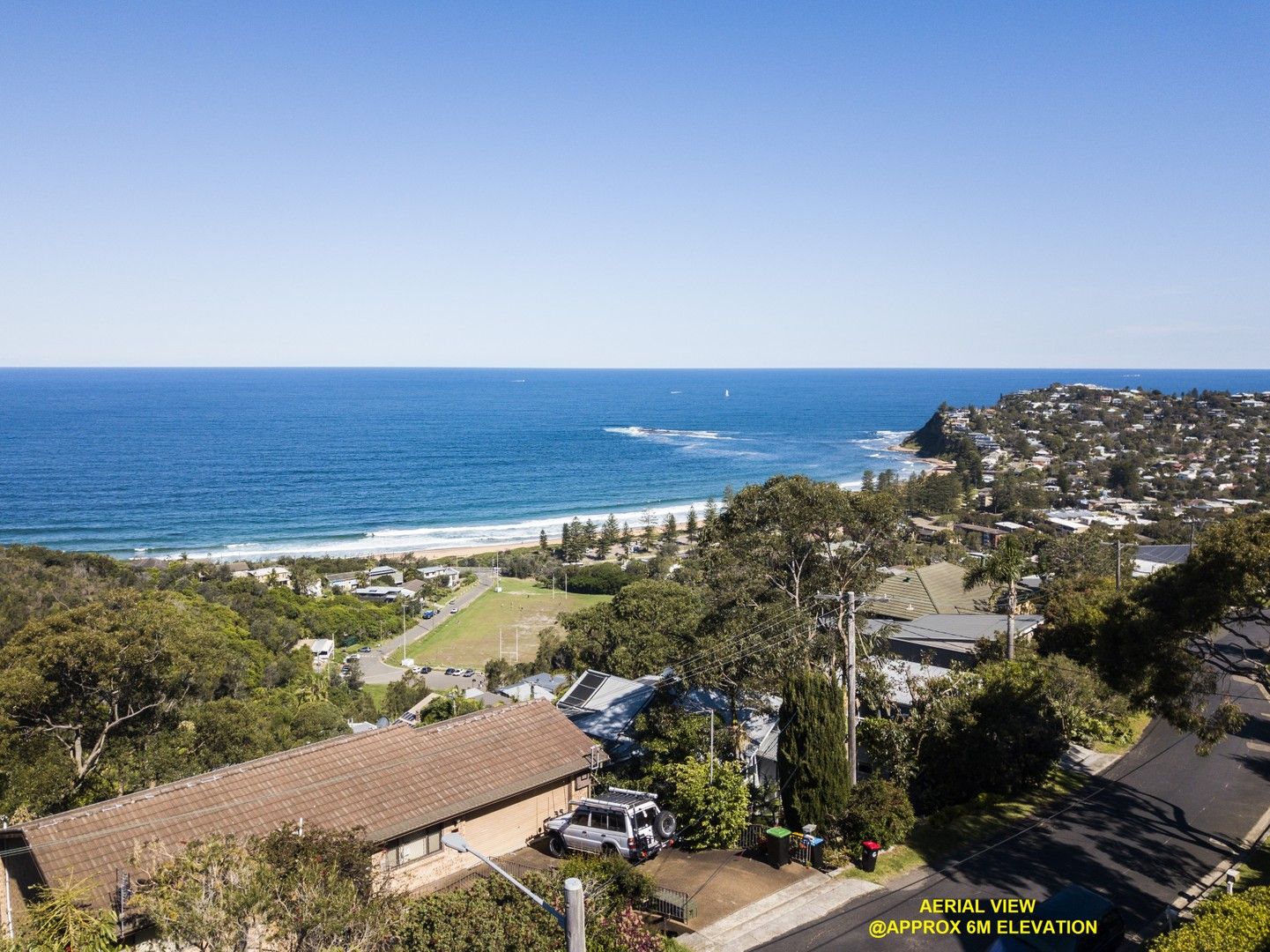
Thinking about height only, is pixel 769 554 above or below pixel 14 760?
above

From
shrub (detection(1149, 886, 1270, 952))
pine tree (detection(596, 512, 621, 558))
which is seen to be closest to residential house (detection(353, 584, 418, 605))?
pine tree (detection(596, 512, 621, 558))

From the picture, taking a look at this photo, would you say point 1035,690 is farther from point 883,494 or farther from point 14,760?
point 14,760

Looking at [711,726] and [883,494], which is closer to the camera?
[711,726]

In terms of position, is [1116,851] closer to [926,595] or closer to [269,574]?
[926,595]

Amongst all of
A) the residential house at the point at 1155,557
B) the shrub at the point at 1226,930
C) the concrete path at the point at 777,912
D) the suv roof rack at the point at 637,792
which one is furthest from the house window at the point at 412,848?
the residential house at the point at 1155,557

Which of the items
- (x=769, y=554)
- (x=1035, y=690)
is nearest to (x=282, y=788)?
(x=769, y=554)

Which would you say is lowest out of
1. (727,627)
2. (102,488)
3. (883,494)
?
(102,488)

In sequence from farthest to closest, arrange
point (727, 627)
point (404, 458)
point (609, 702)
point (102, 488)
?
point (404, 458) < point (102, 488) < point (609, 702) < point (727, 627)
